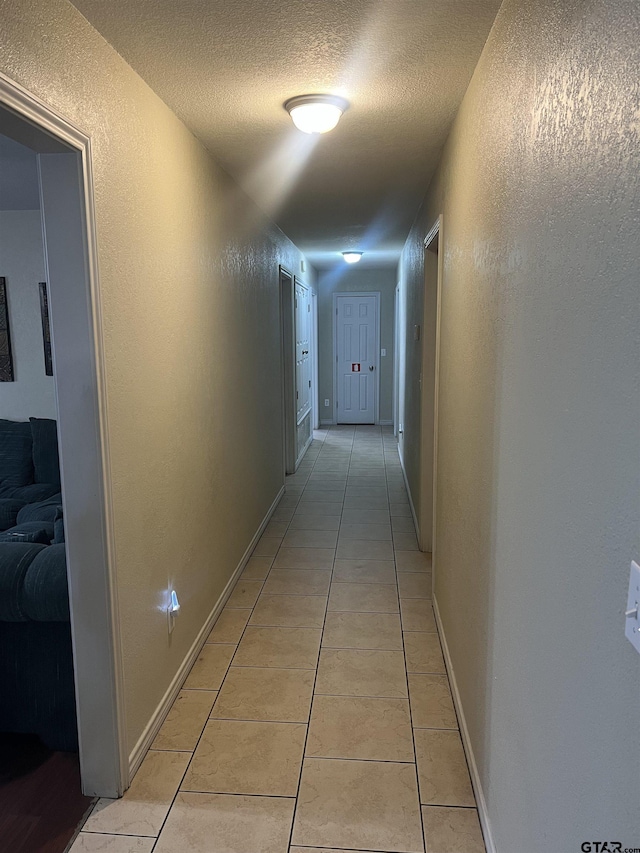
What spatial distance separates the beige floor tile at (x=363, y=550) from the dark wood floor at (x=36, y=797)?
2.13 m

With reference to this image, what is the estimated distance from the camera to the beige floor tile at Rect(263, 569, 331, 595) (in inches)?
134

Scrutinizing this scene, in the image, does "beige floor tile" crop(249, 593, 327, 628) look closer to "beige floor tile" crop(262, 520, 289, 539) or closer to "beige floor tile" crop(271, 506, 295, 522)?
"beige floor tile" crop(262, 520, 289, 539)

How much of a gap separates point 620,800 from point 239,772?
1529 millimetres

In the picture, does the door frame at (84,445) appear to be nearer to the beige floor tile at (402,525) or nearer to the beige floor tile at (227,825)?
the beige floor tile at (227,825)

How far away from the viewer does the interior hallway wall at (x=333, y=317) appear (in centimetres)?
880

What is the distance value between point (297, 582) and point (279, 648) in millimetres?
742

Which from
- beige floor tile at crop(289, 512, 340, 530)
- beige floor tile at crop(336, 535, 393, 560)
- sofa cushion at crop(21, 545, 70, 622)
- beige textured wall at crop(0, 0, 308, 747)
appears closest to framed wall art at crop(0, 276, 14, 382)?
beige textured wall at crop(0, 0, 308, 747)

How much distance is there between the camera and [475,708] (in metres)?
1.94

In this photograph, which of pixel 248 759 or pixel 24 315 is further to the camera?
pixel 24 315

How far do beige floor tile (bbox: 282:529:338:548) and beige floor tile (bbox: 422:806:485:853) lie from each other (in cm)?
231

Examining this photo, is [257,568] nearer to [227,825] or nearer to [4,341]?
[227,825]

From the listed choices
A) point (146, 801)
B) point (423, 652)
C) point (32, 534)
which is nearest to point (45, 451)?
point (32, 534)

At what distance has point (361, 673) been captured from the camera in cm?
259

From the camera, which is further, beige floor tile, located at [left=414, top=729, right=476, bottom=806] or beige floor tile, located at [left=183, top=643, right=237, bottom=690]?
beige floor tile, located at [left=183, top=643, right=237, bottom=690]
